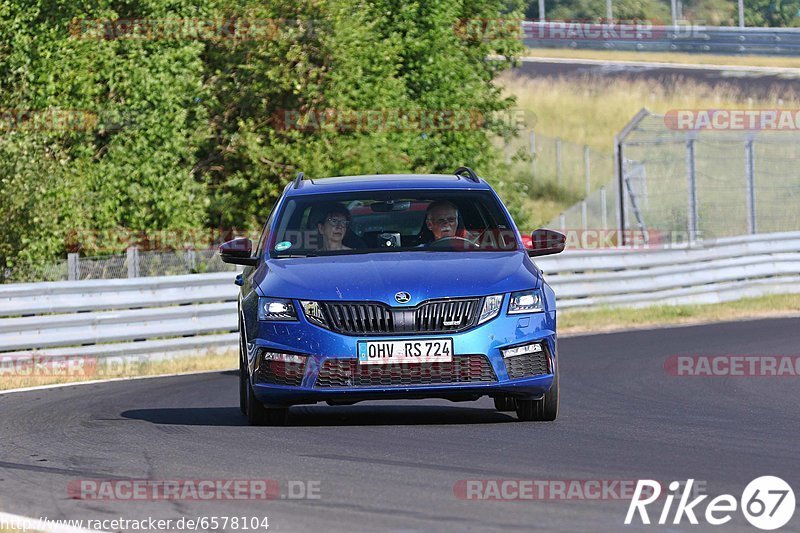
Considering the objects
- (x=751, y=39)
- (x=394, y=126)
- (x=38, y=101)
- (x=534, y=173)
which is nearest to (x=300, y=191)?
(x=38, y=101)

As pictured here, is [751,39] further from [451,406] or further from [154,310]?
[451,406]

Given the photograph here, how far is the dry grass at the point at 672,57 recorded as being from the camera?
54938 mm

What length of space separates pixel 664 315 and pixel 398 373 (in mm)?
13922

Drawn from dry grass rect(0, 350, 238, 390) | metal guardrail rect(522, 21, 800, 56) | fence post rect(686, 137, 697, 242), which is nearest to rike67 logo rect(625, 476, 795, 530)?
dry grass rect(0, 350, 238, 390)

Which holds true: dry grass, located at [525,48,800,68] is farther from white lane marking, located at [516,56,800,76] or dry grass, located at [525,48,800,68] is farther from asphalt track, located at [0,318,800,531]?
asphalt track, located at [0,318,800,531]

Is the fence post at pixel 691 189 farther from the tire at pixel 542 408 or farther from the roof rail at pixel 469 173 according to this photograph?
the tire at pixel 542 408

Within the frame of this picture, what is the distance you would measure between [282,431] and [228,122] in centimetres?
1876

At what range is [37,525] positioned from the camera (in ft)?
20.8

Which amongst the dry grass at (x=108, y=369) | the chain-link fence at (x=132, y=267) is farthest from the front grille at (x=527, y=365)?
the chain-link fence at (x=132, y=267)

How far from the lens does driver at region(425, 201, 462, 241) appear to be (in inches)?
407

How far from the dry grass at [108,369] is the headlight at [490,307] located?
22.2 ft

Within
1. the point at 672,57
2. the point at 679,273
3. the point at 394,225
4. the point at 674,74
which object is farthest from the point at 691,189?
the point at 672,57

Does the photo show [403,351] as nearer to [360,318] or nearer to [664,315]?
[360,318]

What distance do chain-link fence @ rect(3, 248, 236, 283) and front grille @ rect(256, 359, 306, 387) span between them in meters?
9.20
